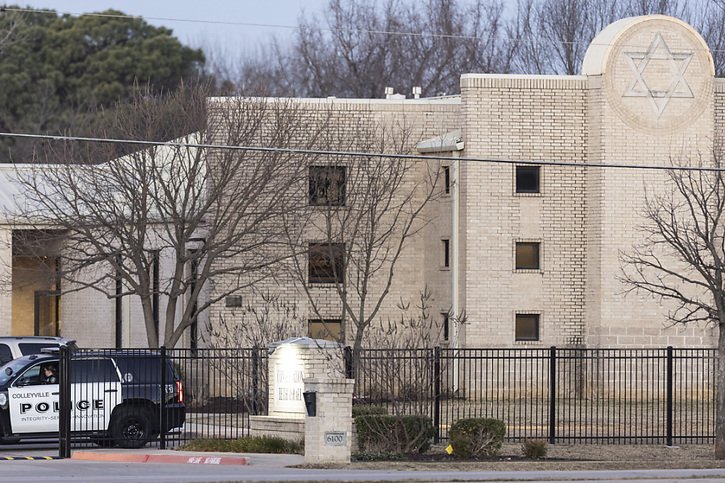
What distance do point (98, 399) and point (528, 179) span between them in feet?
51.4

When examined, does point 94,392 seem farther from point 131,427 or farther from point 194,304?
point 194,304

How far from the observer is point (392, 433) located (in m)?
23.9

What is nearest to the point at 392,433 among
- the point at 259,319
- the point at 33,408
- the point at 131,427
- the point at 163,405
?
the point at 163,405

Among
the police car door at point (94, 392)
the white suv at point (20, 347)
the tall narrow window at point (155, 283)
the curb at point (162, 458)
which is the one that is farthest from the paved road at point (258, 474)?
the tall narrow window at point (155, 283)

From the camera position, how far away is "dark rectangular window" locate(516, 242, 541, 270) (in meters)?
37.4

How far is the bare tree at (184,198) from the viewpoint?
3569 centimetres

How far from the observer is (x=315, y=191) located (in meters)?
37.9

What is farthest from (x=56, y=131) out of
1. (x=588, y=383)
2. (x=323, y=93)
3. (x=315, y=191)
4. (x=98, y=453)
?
(x=98, y=453)

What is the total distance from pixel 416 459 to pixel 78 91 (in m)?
58.6

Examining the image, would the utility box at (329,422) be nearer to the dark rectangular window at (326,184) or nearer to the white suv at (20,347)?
the white suv at (20,347)

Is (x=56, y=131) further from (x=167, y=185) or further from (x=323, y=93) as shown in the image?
(x=167, y=185)

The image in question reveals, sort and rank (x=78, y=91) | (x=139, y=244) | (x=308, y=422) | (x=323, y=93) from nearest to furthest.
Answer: (x=308, y=422), (x=139, y=244), (x=323, y=93), (x=78, y=91)

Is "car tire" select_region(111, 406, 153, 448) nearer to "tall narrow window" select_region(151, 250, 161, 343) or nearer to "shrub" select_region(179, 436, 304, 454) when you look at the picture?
"shrub" select_region(179, 436, 304, 454)

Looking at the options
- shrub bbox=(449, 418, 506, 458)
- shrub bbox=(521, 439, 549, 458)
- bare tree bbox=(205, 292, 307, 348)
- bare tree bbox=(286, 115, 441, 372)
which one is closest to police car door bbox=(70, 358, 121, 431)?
shrub bbox=(449, 418, 506, 458)
